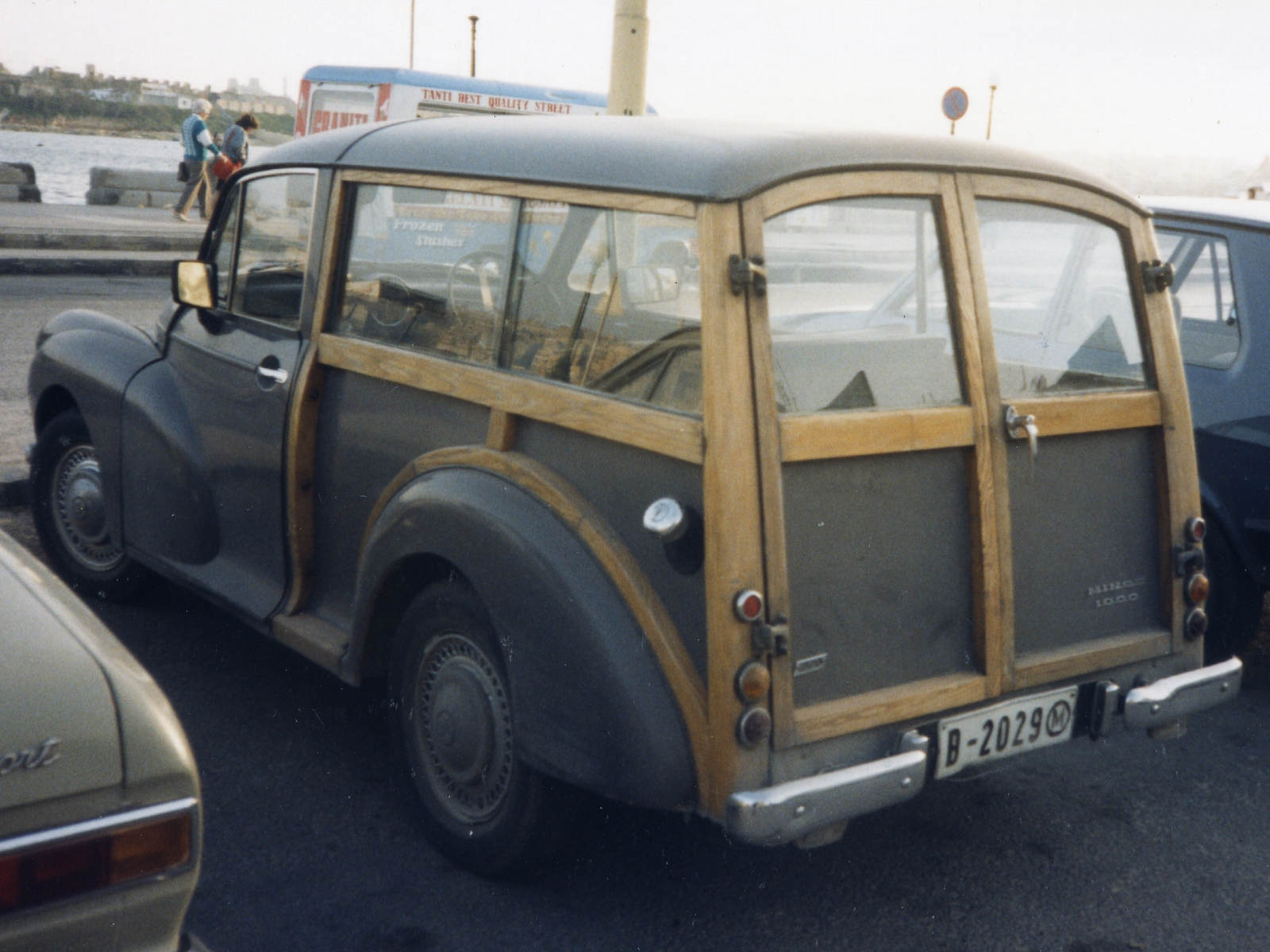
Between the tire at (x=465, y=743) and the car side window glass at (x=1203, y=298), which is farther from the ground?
the car side window glass at (x=1203, y=298)

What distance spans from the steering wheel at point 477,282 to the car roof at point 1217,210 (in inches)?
108

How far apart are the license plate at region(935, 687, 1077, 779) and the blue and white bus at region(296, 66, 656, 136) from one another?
55.9 feet

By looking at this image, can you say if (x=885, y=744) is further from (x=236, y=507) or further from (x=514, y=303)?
(x=236, y=507)

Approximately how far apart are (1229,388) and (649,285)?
9.00 feet

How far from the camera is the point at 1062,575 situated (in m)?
3.22

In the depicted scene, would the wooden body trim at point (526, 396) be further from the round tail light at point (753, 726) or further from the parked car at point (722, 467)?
the round tail light at point (753, 726)

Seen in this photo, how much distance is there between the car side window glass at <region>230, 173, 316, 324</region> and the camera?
3.95 metres

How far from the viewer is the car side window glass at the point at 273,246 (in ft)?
13.0

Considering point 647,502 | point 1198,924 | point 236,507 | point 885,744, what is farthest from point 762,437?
point 236,507

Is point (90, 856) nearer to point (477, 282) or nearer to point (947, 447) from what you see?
point (477, 282)

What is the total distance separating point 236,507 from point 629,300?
5.92 feet

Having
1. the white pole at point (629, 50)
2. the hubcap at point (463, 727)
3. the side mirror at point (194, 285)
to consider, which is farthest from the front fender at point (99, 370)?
the white pole at point (629, 50)

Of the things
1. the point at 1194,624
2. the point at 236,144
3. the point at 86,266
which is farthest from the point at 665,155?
the point at 236,144

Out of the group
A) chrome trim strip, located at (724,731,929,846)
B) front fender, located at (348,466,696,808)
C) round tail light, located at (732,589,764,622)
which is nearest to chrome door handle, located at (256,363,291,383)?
front fender, located at (348,466,696,808)
